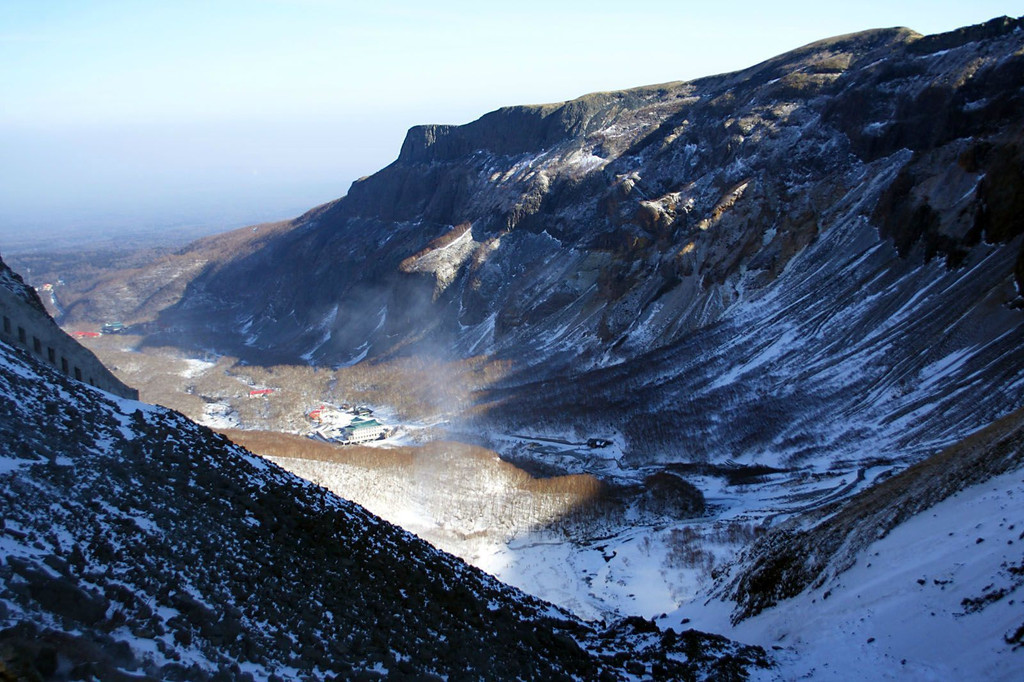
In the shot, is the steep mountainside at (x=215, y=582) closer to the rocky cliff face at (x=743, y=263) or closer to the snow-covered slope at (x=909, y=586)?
the snow-covered slope at (x=909, y=586)

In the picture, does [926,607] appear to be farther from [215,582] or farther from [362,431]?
[362,431]

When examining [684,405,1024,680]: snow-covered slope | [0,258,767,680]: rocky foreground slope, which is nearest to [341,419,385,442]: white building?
[684,405,1024,680]: snow-covered slope

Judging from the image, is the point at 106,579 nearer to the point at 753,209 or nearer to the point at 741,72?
the point at 753,209

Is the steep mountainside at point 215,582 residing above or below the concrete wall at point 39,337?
below

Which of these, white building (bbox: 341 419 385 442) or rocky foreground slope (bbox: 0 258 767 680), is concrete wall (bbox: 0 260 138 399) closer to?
rocky foreground slope (bbox: 0 258 767 680)

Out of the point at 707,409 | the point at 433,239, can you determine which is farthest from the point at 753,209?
the point at 433,239

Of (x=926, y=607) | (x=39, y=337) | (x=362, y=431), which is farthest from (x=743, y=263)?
(x=39, y=337)

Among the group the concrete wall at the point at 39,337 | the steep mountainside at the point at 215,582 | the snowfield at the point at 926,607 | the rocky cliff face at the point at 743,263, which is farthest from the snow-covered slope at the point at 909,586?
the rocky cliff face at the point at 743,263
